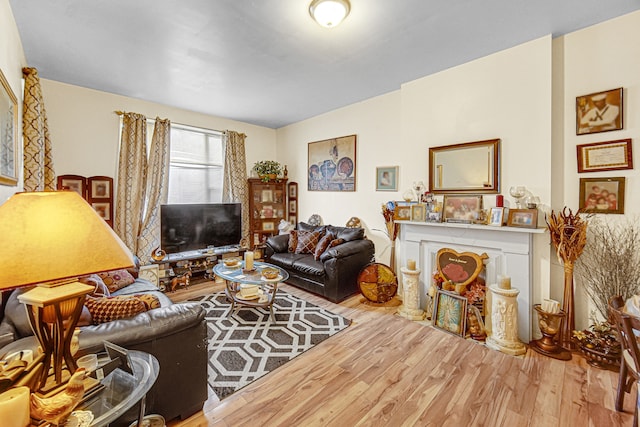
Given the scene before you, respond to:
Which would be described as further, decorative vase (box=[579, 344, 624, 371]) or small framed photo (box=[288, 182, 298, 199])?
small framed photo (box=[288, 182, 298, 199])

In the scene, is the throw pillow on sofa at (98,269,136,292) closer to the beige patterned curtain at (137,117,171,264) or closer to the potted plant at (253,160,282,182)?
the beige patterned curtain at (137,117,171,264)

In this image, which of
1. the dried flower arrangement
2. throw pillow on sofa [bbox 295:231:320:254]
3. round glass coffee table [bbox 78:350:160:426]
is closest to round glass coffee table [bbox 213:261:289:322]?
throw pillow on sofa [bbox 295:231:320:254]

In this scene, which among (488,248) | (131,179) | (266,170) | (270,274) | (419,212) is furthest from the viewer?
(266,170)

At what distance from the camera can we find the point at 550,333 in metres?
2.32

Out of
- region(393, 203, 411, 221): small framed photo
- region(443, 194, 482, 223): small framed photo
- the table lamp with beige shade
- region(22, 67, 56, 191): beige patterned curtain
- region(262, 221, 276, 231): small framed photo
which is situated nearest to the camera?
the table lamp with beige shade

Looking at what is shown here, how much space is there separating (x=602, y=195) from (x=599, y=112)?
28.0 inches

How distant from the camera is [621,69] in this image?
220cm

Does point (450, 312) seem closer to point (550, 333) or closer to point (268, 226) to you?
point (550, 333)

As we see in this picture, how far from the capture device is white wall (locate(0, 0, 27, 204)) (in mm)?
1869

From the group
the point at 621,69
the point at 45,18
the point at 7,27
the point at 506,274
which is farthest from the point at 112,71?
the point at 621,69

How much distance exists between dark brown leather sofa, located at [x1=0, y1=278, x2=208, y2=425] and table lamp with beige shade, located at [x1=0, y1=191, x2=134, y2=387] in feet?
1.34

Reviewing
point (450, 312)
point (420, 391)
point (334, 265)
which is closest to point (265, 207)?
point (334, 265)

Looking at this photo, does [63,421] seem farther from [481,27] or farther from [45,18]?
[481,27]

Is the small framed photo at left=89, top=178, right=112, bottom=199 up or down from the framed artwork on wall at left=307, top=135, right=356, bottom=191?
down
